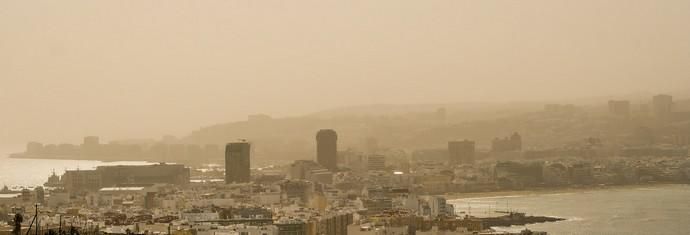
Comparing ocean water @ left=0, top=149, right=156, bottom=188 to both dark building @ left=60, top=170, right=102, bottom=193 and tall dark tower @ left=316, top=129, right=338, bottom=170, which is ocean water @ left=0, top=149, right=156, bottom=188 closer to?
dark building @ left=60, top=170, right=102, bottom=193

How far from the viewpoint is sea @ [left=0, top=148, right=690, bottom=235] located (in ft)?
142

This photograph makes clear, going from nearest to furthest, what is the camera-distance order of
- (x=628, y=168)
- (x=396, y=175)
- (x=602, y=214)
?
(x=602, y=214) < (x=396, y=175) < (x=628, y=168)

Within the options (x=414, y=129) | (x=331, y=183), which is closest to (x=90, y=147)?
(x=414, y=129)

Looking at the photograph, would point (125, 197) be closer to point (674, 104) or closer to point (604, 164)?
point (604, 164)

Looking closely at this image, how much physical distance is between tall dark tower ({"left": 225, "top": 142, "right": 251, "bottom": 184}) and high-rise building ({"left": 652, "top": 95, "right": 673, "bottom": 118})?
6677cm

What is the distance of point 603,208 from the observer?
53.6 meters

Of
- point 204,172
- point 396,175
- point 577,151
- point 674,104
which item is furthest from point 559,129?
point 396,175

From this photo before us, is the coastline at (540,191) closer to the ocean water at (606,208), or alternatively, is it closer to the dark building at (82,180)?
the ocean water at (606,208)

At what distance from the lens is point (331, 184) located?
63.4 meters

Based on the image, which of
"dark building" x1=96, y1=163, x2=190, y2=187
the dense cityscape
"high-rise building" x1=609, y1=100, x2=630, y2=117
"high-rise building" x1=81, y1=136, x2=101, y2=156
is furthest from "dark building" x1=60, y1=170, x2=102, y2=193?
"high-rise building" x1=609, y1=100, x2=630, y2=117

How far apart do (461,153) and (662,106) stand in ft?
132

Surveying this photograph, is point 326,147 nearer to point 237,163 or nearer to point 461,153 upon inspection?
point 237,163

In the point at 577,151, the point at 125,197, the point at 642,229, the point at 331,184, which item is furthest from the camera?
the point at 577,151

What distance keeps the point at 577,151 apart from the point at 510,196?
36685mm
